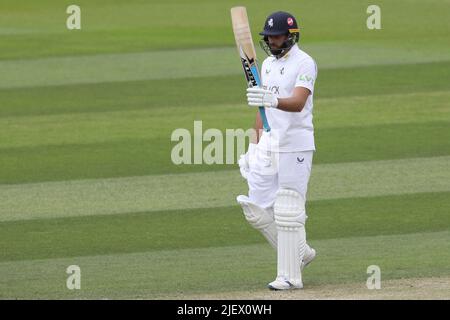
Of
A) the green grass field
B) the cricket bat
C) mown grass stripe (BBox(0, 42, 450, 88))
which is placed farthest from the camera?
mown grass stripe (BBox(0, 42, 450, 88))

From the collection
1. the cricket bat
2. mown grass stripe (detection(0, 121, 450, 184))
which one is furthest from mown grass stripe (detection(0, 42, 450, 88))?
the cricket bat

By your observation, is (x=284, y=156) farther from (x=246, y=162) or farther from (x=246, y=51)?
(x=246, y=51)

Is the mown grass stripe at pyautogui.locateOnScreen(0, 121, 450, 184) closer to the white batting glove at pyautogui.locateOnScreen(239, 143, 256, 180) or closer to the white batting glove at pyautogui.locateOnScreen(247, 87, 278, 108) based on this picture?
the white batting glove at pyautogui.locateOnScreen(239, 143, 256, 180)

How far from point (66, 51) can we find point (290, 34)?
11.5 metres

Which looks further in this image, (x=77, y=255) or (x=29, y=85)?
(x=29, y=85)

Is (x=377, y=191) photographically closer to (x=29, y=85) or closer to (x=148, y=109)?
(x=148, y=109)

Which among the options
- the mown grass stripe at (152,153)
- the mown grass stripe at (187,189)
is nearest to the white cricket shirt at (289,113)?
the mown grass stripe at (187,189)

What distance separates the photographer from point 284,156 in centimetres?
883

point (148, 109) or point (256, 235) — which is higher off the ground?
point (148, 109)

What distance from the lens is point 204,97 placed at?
659 inches

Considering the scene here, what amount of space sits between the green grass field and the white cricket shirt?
107 centimetres

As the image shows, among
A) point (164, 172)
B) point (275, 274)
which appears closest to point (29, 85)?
point (164, 172)

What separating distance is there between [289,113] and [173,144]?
19.0 ft

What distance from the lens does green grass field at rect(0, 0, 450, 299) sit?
10133 mm
